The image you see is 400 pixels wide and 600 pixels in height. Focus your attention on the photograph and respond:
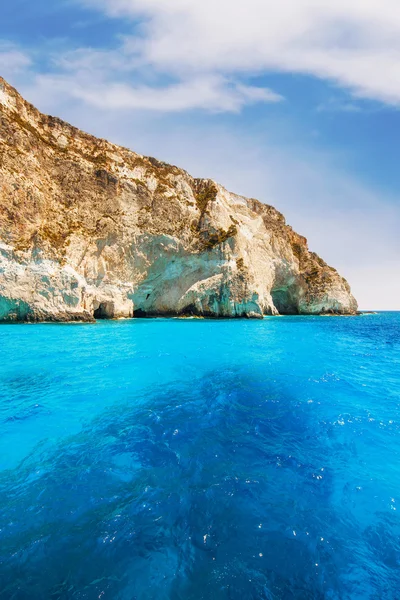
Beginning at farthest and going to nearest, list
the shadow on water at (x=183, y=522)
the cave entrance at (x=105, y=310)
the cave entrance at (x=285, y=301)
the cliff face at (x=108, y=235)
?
the cave entrance at (x=285, y=301)
the cave entrance at (x=105, y=310)
the cliff face at (x=108, y=235)
the shadow on water at (x=183, y=522)

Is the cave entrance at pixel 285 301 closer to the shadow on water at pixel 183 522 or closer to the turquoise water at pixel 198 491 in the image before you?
the turquoise water at pixel 198 491

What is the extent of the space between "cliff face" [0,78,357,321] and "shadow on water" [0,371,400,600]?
3668cm

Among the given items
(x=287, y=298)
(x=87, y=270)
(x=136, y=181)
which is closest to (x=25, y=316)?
(x=87, y=270)

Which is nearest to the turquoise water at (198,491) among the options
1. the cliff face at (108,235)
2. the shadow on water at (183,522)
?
the shadow on water at (183,522)

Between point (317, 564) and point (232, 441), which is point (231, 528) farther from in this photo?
point (232, 441)

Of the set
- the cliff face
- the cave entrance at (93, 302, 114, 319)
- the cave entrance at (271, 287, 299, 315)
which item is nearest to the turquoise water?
the cliff face

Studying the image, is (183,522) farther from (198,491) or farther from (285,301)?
(285,301)

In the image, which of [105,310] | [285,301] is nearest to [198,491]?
[105,310]

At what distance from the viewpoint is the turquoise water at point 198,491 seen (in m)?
3.48

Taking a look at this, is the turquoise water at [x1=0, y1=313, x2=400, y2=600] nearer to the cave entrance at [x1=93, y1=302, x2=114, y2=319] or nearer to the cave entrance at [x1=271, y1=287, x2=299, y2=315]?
the cave entrance at [x1=93, y1=302, x2=114, y2=319]

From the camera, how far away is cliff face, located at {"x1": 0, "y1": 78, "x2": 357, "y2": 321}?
37969 millimetres

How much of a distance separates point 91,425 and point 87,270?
4100 cm

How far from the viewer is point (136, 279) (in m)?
51.4

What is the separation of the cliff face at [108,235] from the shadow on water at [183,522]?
36684mm
